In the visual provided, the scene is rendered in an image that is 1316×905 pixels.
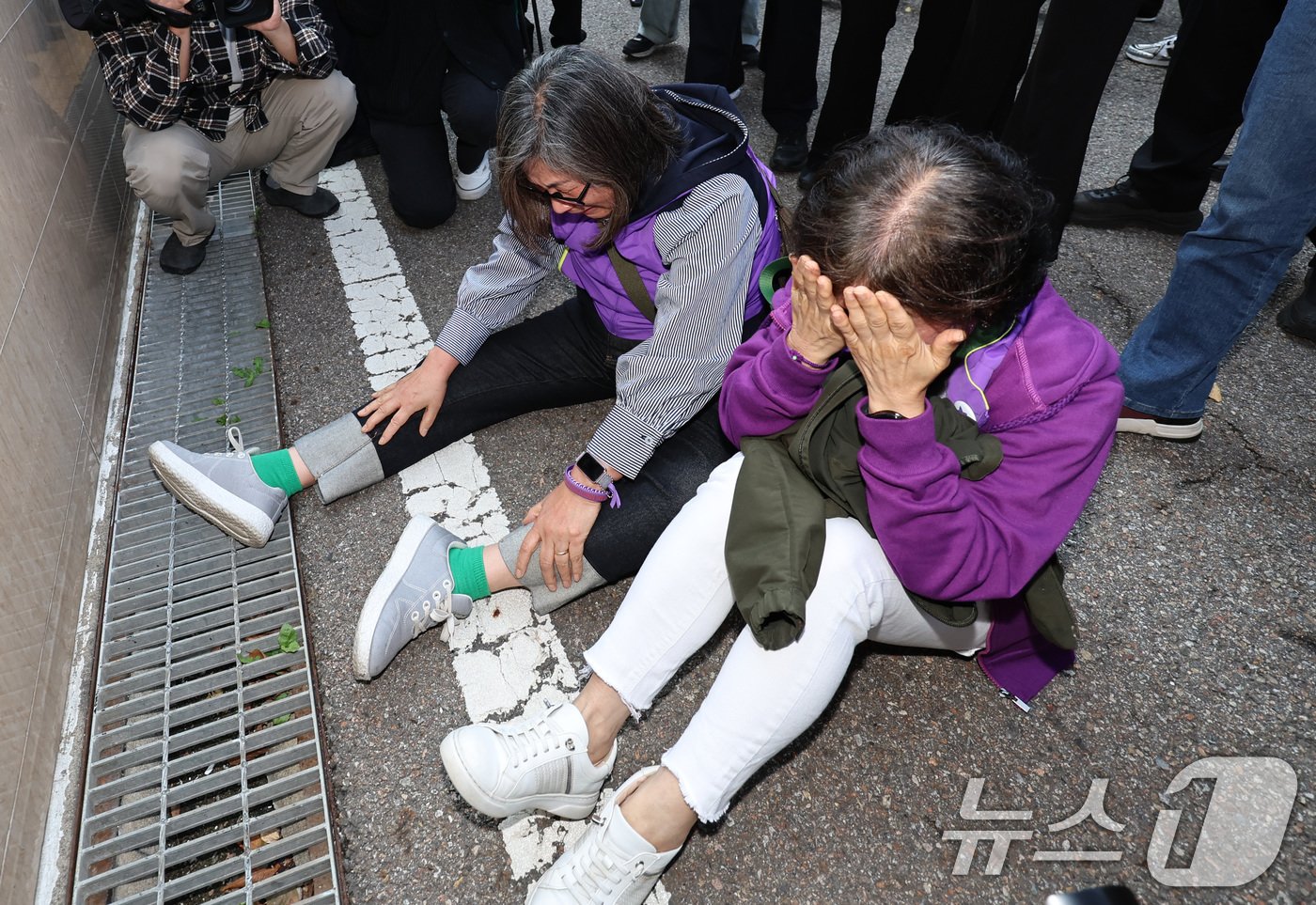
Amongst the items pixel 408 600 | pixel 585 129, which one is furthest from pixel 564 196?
pixel 408 600

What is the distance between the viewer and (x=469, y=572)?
2.18m

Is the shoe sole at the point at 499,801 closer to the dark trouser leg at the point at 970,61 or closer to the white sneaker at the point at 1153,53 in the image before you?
the dark trouser leg at the point at 970,61

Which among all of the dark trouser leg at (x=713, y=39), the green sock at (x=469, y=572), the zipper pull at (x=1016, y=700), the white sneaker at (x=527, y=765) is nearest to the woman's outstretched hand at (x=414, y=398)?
the green sock at (x=469, y=572)

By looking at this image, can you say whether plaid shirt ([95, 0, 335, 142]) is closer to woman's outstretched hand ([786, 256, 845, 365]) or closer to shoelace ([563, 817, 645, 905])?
woman's outstretched hand ([786, 256, 845, 365])

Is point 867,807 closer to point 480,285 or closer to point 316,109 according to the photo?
point 480,285

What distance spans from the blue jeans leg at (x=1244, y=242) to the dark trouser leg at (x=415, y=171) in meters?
2.66

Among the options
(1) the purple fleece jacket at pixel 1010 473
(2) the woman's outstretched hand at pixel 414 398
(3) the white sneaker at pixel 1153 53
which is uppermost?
(1) the purple fleece jacket at pixel 1010 473

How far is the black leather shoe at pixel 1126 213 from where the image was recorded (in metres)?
3.53

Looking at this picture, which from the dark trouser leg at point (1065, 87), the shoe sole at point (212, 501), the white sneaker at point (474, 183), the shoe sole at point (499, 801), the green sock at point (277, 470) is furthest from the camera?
the white sneaker at point (474, 183)

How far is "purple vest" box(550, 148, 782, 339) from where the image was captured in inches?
83.5

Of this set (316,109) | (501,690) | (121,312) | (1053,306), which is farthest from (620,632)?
(316,109)

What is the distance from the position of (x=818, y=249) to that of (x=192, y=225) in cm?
289

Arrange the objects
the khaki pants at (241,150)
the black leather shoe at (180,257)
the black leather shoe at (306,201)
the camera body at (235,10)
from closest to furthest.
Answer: the camera body at (235,10), the khaki pants at (241,150), the black leather shoe at (180,257), the black leather shoe at (306,201)

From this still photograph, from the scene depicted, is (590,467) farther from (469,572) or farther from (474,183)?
(474,183)
